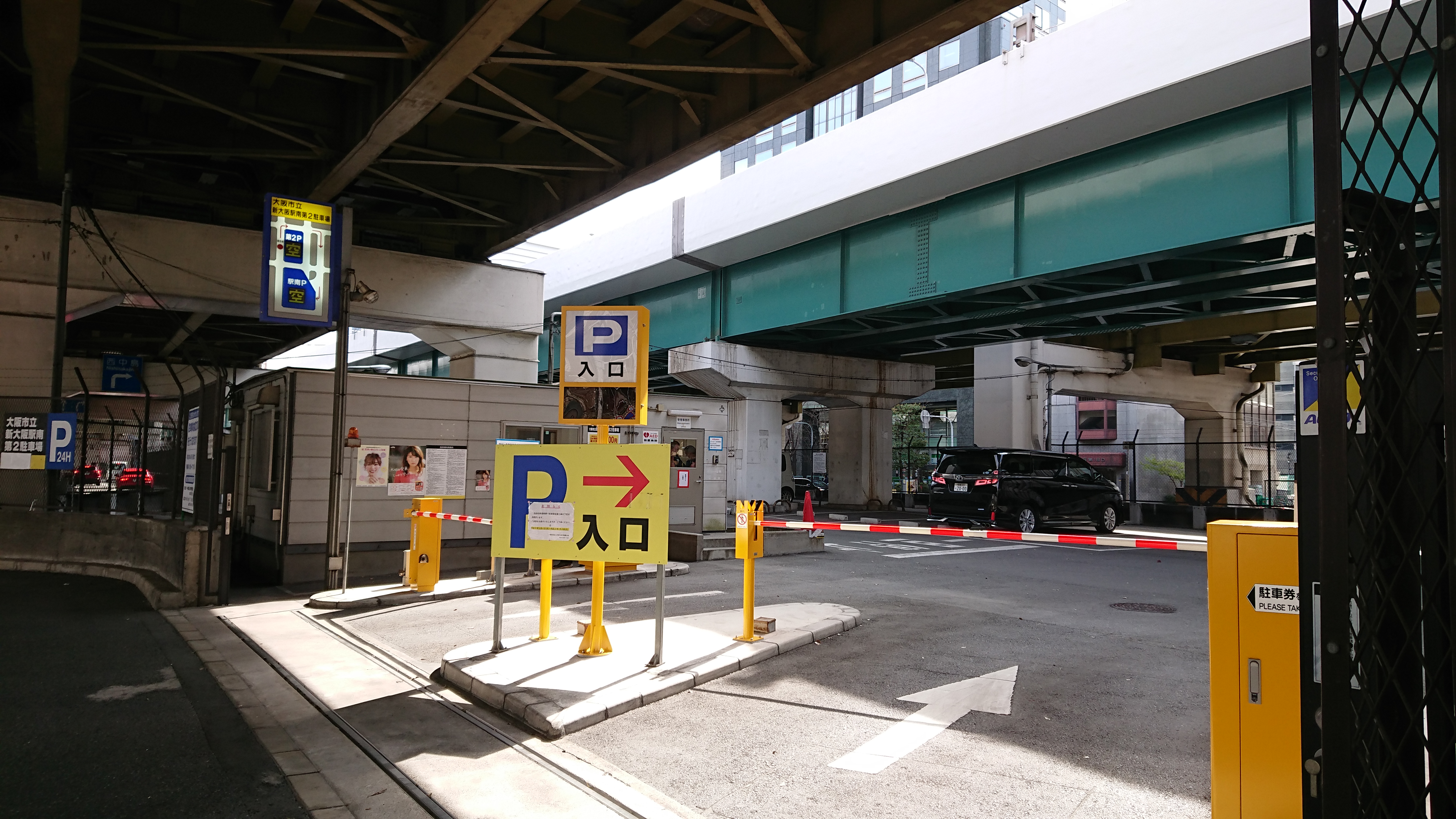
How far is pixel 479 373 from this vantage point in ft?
63.4

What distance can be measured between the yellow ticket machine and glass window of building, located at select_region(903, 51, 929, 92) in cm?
4290

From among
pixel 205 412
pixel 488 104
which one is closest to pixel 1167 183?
pixel 488 104

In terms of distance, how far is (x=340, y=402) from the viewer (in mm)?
11680

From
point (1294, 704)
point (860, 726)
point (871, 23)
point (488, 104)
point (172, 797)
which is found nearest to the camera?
point (1294, 704)

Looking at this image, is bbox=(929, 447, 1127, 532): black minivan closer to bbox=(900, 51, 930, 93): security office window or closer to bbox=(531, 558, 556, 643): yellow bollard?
bbox=(531, 558, 556, 643): yellow bollard

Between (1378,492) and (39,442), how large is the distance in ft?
60.4

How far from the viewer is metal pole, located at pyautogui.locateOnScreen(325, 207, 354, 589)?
1123cm

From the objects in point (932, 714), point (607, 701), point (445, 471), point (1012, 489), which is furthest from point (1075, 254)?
point (607, 701)

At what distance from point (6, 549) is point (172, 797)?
12.8 m

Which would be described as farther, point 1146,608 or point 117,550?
point 117,550

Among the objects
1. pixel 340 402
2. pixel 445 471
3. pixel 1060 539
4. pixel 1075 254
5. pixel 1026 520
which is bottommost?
pixel 1026 520

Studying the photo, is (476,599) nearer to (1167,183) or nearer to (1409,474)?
(1409,474)

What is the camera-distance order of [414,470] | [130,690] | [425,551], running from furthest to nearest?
[414,470], [425,551], [130,690]

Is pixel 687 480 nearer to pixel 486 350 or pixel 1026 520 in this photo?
pixel 486 350
